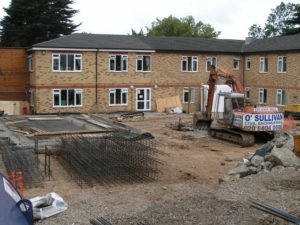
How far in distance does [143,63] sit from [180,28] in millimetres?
39217

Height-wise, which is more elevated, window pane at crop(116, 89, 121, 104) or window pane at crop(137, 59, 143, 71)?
window pane at crop(137, 59, 143, 71)

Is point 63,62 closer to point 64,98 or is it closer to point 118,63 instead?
point 64,98

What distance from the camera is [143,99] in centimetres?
3722

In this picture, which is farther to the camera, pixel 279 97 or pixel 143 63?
pixel 143 63

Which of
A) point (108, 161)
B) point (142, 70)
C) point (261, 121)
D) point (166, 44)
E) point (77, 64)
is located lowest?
point (108, 161)

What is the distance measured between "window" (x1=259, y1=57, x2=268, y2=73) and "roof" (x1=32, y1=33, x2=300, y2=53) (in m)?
0.75

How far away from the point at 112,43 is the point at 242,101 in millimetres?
15624

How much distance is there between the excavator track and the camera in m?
22.2

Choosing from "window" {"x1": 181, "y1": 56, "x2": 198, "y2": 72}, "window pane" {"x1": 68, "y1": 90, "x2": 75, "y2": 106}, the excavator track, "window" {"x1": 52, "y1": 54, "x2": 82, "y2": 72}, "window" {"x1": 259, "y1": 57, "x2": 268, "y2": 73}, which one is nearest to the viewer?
the excavator track

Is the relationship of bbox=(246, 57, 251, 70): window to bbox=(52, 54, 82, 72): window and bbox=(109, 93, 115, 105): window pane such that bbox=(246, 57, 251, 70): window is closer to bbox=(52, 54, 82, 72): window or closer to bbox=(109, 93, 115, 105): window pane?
bbox=(109, 93, 115, 105): window pane

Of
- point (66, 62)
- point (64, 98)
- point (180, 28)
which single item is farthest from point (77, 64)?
point (180, 28)

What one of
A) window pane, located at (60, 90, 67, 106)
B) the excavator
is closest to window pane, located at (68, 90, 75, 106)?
window pane, located at (60, 90, 67, 106)

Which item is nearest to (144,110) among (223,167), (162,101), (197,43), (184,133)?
(162,101)

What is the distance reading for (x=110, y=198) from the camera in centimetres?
1141
